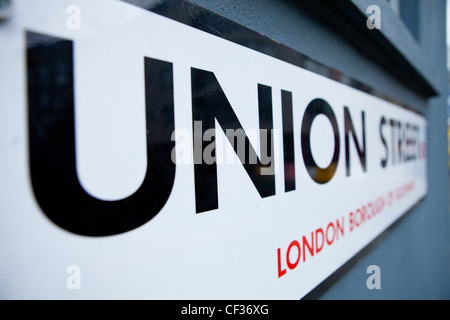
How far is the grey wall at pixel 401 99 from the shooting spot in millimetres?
939

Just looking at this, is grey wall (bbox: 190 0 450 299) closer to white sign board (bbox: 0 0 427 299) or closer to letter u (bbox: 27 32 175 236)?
white sign board (bbox: 0 0 427 299)

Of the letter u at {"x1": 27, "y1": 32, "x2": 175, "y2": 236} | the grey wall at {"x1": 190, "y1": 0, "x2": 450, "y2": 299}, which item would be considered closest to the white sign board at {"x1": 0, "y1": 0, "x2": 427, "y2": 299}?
the letter u at {"x1": 27, "y1": 32, "x2": 175, "y2": 236}

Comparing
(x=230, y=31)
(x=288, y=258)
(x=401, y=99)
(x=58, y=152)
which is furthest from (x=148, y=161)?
(x=401, y=99)

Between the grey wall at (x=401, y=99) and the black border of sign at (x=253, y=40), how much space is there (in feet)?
0.05

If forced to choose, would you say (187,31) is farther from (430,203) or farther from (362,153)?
(430,203)

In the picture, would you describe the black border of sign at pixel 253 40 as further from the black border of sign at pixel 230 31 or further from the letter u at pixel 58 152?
the letter u at pixel 58 152

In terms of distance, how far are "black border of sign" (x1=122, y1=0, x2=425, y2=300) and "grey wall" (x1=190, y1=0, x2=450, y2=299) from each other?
0.01 meters

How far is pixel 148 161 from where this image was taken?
21.7 inches

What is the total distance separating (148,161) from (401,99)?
2.00 m

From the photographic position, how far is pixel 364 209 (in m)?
1.32

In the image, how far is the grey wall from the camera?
94cm
